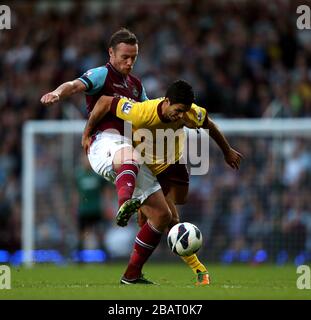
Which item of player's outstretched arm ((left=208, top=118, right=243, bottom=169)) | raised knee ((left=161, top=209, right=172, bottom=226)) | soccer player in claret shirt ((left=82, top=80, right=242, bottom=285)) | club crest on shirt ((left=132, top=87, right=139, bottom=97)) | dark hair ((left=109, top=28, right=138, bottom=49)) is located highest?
dark hair ((left=109, top=28, right=138, bottom=49))

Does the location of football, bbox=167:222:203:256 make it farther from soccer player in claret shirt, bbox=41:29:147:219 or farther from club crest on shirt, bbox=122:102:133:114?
club crest on shirt, bbox=122:102:133:114

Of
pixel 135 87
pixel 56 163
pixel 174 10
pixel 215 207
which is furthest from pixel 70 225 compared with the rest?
pixel 135 87

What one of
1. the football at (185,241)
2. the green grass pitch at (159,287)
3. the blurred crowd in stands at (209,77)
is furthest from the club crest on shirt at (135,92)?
the blurred crowd in stands at (209,77)

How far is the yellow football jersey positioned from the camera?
9977 millimetres

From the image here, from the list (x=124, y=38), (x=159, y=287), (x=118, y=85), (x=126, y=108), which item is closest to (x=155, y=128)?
(x=126, y=108)

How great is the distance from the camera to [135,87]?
10773 mm

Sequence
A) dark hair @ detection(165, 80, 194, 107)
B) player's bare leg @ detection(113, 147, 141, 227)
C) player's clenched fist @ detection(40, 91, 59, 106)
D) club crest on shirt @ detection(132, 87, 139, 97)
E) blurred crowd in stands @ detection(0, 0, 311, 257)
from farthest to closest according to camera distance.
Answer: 1. blurred crowd in stands @ detection(0, 0, 311, 257)
2. club crest on shirt @ detection(132, 87, 139, 97)
3. dark hair @ detection(165, 80, 194, 107)
4. player's clenched fist @ detection(40, 91, 59, 106)
5. player's bare leg @ detection(113, 147, 141, 227)

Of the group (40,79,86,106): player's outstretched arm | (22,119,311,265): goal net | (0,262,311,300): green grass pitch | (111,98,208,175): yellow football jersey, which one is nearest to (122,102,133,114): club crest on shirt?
(111,98,208,175): yellow football jersey

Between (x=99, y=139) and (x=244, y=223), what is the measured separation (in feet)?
25.0

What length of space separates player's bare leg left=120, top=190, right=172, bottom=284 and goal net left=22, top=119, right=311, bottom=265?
22.5ft

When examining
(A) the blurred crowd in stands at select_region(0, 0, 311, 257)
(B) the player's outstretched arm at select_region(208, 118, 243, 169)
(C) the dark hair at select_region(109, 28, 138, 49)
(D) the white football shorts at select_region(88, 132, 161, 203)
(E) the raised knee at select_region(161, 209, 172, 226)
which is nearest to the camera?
(D) the white football shorts at select_region(88, 132, 161, 203)

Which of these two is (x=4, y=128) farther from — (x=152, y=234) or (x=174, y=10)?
(x=152, y=234)

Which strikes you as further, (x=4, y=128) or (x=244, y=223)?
(x=4, y=128)

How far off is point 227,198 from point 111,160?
815cm
